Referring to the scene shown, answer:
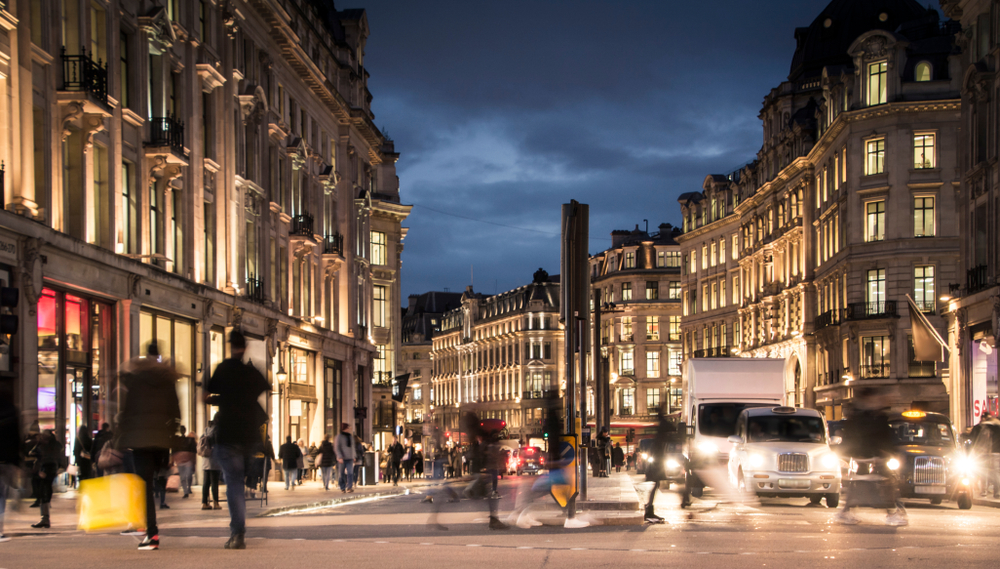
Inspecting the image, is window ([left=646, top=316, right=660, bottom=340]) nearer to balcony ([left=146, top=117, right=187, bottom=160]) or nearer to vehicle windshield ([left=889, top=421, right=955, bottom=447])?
balcony ([left=146, top=117, right=187, bottom=160])

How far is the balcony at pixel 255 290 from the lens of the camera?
41.9 m

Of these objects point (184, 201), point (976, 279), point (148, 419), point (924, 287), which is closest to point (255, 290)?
point (184, 201)

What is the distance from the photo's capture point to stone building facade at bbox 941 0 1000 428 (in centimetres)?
4188

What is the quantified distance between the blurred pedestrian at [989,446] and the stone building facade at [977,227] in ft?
38.4

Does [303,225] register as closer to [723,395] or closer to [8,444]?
[723,395]

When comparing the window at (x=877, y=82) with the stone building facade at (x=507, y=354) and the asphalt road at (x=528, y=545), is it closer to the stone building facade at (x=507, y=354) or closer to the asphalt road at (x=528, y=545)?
the asphalt road at (x=528, y=545)

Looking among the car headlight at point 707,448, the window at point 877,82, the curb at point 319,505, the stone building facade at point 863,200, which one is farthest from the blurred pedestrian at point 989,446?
the window at point 877,82

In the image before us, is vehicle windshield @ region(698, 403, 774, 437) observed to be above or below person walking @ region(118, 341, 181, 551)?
below

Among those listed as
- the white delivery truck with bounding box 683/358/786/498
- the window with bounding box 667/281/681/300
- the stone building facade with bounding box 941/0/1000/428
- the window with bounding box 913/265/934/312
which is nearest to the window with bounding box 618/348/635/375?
the window with bounding box 667/281/681/300

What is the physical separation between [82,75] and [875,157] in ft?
160

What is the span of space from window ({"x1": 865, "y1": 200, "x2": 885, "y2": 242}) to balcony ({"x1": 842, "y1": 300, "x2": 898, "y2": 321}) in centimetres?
336

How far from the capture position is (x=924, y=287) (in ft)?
217

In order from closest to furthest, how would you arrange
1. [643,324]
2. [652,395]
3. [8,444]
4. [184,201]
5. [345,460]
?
[8,444] < [345,460] < [184,201] < [652,395] < [643,324]

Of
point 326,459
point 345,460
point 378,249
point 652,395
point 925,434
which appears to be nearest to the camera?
point 925,434
